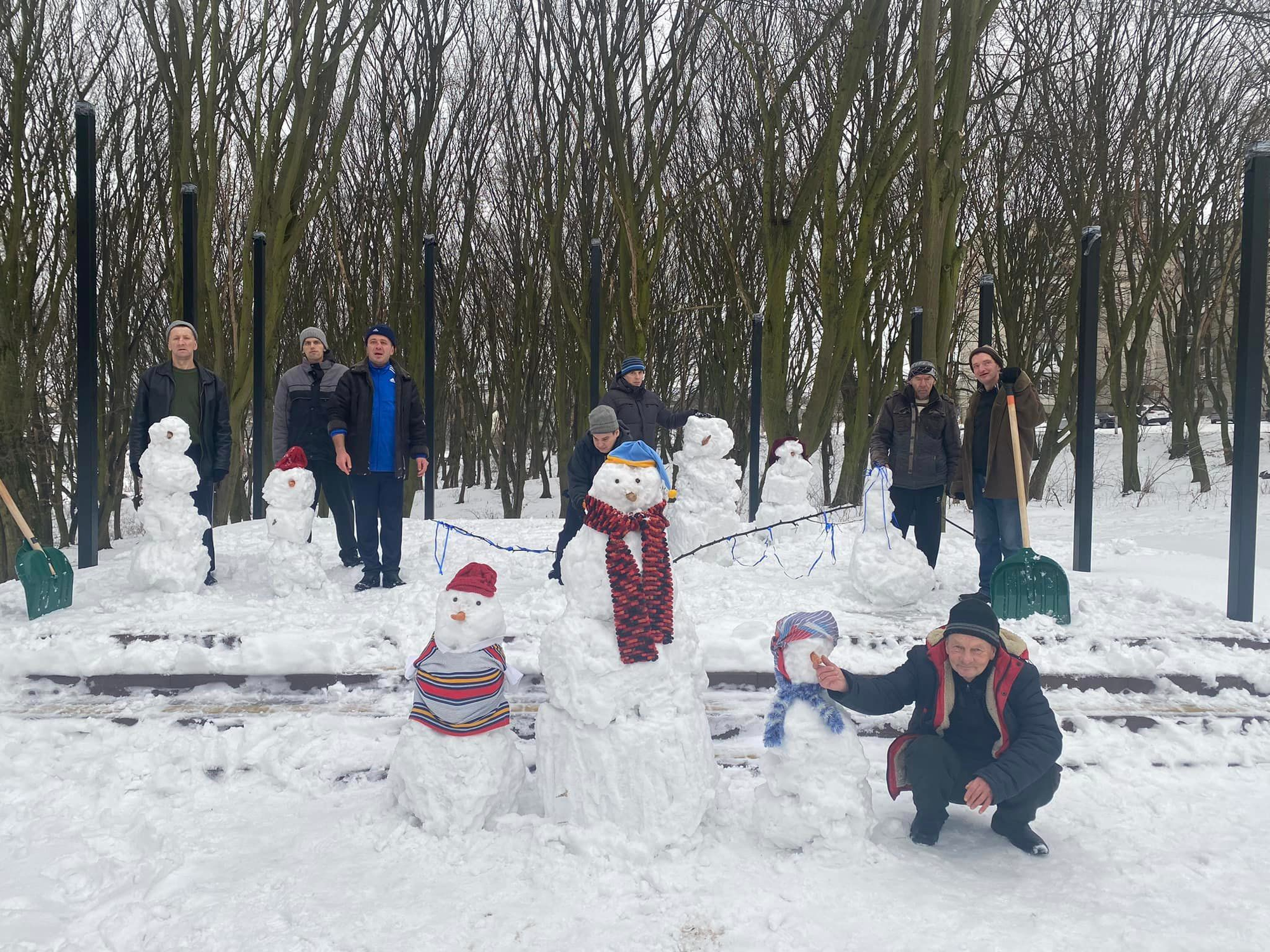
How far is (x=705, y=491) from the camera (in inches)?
250

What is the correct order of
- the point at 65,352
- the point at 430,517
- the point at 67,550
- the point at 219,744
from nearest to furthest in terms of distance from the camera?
the point at 219,744 → the point at 430,517 → the point at 67,550 → the point at 65,352

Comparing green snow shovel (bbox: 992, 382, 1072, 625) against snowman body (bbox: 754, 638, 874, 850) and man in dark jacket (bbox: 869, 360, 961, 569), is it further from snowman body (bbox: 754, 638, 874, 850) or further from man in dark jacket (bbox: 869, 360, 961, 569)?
snowman body (bbox: 754, 638, 874, 850)

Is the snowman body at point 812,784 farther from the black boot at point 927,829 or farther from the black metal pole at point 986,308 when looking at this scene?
the black metal pole at point 986,308

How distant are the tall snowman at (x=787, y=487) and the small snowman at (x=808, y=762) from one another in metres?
4.39

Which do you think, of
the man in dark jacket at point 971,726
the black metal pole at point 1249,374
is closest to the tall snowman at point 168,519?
the man in dark jacket at point 971,726

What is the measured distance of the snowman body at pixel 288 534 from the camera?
4.88 m

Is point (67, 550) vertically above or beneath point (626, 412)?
beneath

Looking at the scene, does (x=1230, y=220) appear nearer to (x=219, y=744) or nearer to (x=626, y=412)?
(x=626, y=412)

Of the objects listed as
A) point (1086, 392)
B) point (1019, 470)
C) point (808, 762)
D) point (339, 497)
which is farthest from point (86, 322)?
point (1086, 392)

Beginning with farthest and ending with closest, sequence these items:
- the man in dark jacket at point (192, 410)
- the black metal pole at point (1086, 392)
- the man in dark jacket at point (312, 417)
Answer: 1. the black metal pole at point (1086, 392)
2. the man in dark jacket at point (312, 417)
3. the man in dark jacket at point (192, 410)

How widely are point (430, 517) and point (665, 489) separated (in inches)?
222

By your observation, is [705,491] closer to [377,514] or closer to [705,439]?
[705,439]

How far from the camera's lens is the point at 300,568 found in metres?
4.90

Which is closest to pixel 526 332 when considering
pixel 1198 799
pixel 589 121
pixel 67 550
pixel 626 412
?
pixel 589 121
